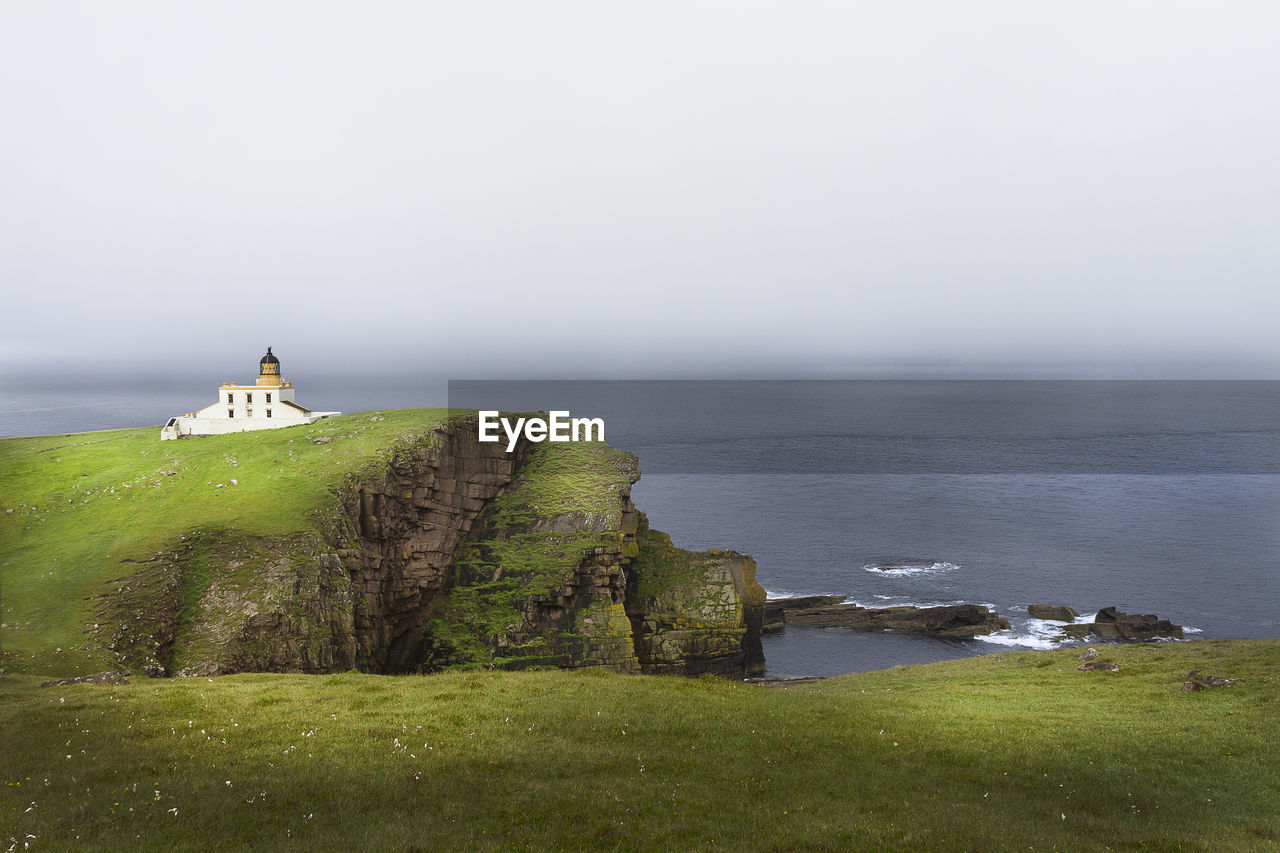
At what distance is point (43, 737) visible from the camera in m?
21.2

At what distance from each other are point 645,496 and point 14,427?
144 m

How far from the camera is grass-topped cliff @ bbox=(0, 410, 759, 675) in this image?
41906 mm

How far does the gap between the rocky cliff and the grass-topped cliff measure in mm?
147

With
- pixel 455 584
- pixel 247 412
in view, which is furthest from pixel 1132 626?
pixel 247 412

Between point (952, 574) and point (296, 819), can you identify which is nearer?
point (296, 819)

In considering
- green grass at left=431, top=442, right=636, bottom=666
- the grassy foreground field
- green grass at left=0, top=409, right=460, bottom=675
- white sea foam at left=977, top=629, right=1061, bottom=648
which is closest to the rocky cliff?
green grass at left=431, top=442, right=636, bottom=666

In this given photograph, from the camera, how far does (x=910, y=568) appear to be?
103 m

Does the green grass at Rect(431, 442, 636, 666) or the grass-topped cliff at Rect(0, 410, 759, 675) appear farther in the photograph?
the green grass at Rect(431, 442, 636, 666)

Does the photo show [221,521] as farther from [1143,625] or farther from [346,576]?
[1143,625]

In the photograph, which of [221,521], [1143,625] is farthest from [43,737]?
[1143,625]

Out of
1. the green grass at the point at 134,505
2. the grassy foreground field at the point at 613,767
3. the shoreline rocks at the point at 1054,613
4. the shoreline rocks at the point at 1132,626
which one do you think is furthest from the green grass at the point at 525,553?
the shoreline rocks at the point at 1132,626

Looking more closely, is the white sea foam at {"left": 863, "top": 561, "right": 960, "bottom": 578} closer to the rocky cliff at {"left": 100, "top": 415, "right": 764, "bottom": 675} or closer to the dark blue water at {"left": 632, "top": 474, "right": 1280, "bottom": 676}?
the dark blue water at {"left": 632, "top": 474, "right": 1280, "bottom": 676}

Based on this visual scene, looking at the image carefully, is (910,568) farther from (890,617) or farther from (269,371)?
(269,371)

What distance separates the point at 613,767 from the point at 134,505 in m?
49.8
